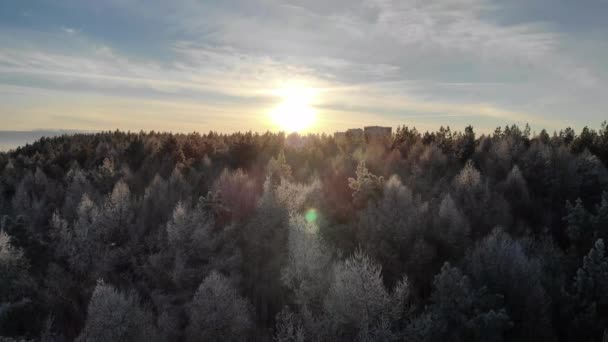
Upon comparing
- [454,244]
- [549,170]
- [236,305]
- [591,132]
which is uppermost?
[591,132]

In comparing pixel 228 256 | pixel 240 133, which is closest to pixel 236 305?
pixel 228 256

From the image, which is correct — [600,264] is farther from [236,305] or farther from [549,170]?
[549,170]

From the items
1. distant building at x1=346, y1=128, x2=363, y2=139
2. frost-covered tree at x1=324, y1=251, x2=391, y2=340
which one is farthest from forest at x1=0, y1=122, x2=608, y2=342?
distant building at x1=346, y1=128, x2=363, y2=139

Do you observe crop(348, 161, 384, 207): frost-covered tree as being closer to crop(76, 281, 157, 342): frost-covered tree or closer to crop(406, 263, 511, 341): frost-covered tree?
crop(406, 263, 511, 341): frost-covered tree

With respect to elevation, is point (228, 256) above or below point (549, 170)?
below

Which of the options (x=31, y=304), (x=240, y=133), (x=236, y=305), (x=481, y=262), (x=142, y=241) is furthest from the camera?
(x=240, y=133)

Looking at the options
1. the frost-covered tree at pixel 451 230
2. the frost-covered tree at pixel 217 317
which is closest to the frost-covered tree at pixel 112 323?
the frost-covered tree at pixel 217 317
